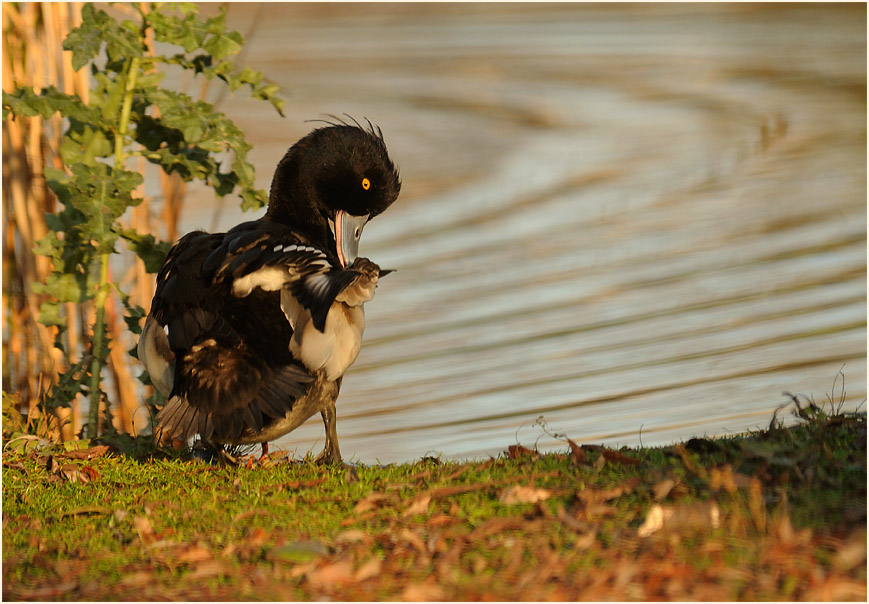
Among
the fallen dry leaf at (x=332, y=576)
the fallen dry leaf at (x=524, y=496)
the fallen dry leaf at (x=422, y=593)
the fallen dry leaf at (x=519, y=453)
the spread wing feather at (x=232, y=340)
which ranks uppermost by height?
the spread wing feather at (x=232, y=340)

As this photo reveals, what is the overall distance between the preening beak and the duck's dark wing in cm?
79

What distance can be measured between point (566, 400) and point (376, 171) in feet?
5.15

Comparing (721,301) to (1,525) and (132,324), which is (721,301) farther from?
(1,525)

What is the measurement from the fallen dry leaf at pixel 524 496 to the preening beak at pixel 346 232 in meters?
2.13

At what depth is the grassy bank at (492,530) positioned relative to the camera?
89.7 inches

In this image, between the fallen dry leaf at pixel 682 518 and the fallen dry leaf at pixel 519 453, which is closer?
the fallen dry leaf at pixel 682 518

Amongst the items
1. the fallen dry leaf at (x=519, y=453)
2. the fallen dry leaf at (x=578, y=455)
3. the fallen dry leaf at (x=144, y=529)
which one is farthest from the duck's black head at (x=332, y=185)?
the fallen dry leaf at (x=144, y=529)

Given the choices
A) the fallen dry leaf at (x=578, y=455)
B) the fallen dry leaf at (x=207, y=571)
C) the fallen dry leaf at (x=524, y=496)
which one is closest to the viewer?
the fallen dry leaf at (x=207, y=571)

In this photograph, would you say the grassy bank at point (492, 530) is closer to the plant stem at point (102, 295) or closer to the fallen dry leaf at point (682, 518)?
the fallen dry leaf at point (682, 518)

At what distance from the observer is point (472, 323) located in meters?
6.30

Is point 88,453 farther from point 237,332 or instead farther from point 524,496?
point 524,496

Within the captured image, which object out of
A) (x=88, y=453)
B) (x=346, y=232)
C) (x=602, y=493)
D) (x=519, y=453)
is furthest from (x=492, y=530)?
(x=346, y=232)

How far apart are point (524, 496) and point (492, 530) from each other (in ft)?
0.97

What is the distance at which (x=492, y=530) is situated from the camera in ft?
8.60
